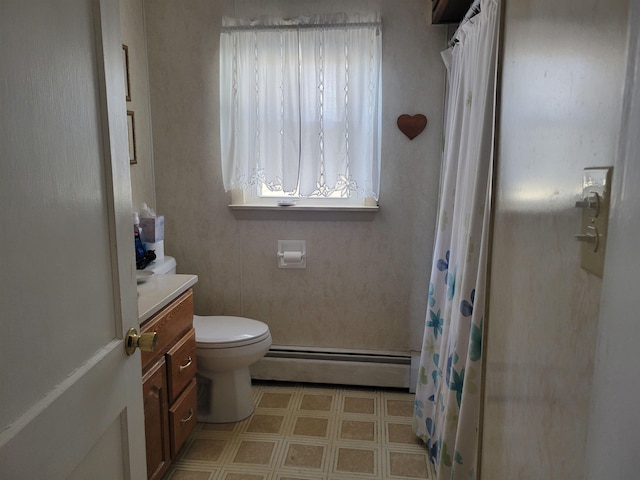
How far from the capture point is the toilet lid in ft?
7.93

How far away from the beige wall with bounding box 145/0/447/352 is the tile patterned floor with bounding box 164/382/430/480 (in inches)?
12.6

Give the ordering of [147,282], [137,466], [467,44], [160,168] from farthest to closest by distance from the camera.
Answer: [160,168] < [147,282] < [467,44] < [137,466]

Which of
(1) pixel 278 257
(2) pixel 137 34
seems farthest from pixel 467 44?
(2) pixel 137 34

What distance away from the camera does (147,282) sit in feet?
7.14

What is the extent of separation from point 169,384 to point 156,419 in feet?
0.49

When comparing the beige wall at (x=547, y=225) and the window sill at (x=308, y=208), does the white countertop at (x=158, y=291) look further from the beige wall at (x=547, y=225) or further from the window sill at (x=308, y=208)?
the beige wall at (x=547, y=225)

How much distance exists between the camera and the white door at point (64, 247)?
79 centimetres

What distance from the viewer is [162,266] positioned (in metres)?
2.53

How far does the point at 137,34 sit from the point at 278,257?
138 cm

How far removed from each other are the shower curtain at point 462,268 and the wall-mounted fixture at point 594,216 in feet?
2.16

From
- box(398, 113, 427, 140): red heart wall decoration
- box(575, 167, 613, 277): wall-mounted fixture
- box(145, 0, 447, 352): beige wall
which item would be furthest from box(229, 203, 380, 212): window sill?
box(575, 167, 613, 277): wall-mounted fixture

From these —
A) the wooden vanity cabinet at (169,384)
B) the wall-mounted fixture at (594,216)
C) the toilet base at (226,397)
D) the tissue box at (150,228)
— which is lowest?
the toilet base at (226,397)

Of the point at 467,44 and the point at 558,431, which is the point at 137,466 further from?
the point at 467,44

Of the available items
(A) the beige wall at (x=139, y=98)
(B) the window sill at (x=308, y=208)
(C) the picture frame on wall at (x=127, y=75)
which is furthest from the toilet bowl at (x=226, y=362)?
(C) the picture frame on wall at (x=127, y=75)
